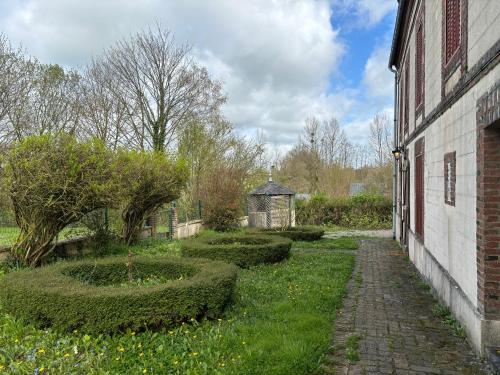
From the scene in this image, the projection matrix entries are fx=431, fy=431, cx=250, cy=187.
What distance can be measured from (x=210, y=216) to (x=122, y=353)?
14.2m

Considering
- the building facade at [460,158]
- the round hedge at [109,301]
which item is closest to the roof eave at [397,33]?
the building facade at [460,158]

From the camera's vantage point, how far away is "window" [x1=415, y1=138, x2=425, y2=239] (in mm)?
9242

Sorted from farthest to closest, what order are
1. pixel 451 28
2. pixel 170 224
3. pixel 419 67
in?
pixel 170 224 → pixel 419 67 → pixel 451 28

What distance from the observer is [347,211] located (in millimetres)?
23594

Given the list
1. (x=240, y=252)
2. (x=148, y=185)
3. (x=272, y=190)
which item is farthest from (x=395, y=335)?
(x=272, y=190)

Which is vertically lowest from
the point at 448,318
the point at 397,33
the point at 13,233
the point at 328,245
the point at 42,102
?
the point at 328,245

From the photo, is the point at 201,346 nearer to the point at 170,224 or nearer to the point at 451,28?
the point at 451,28

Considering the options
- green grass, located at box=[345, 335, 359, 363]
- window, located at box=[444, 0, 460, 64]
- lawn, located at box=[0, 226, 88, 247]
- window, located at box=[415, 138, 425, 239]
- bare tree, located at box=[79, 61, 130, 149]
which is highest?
bare tree, located at box=[79, 61, 130, 149]

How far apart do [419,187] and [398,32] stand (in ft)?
18.4

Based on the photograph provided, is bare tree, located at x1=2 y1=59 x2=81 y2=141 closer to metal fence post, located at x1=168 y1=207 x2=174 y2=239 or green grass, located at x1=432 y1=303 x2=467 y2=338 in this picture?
metal fence post, located at x1=168 y1=207 x2=174 y2=239

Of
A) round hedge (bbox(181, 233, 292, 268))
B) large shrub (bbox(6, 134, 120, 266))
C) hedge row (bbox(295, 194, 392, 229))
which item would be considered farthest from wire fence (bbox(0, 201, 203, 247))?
hedge row (bbox(295, 194, 392, 229))

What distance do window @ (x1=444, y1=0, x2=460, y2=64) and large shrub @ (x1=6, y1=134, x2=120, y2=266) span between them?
662 cm

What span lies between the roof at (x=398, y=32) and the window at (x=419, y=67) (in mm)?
1749

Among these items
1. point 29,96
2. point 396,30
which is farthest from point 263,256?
point 29,96
